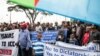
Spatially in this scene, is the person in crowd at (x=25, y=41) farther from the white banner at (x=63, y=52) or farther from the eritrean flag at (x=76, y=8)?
the eritrean flag at (x=76, y=8)

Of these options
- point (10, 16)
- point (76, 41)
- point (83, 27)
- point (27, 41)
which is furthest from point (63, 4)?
point (10, 16)

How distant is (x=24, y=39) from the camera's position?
12.7m

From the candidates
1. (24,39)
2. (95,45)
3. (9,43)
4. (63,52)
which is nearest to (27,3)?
(63,52)

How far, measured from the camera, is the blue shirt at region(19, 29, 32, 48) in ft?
41.5

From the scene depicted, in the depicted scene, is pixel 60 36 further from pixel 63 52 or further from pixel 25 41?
pixel 63 52

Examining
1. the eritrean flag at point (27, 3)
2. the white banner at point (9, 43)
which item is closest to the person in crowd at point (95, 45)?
the eritrean flag at point (27, 3)

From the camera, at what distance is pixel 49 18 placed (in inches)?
1857

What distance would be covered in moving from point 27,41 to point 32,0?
6.98 m

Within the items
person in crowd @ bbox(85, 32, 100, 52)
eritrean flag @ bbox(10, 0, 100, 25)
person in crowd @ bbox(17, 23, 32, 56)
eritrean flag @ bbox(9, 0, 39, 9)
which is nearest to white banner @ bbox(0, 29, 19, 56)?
person in crowd @ bbox(17, 23, 32, 56)

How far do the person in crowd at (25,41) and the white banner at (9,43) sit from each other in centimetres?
49

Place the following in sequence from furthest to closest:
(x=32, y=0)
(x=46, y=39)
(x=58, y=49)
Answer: (x=46, y=39) → (x=58, y=49) → (x=32, y=0)

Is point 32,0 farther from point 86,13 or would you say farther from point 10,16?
point 10,16

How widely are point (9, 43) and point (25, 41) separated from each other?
110 centimetres

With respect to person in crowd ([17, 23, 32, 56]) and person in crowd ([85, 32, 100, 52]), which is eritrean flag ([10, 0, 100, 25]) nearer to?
person in crowd ([85, 32, 100, 52])
